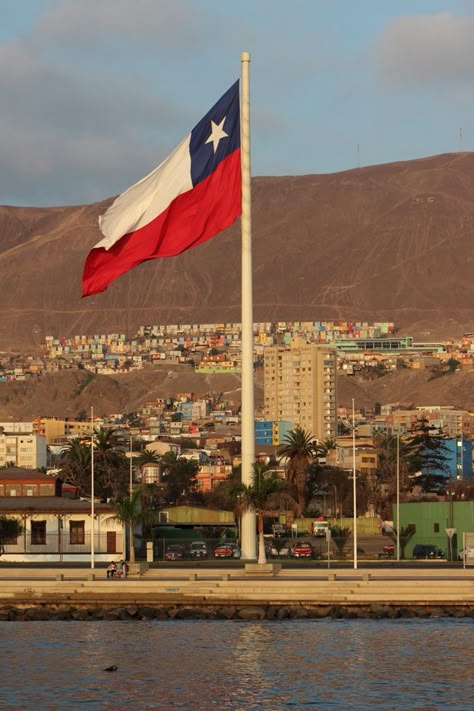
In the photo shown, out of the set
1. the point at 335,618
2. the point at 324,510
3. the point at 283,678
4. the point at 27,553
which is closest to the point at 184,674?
the point at 283,678

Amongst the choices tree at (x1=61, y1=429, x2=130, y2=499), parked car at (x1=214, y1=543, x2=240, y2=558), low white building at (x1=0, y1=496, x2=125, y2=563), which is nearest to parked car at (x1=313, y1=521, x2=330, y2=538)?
tree at (x1=61, y1=429, x2=130, y2=499)

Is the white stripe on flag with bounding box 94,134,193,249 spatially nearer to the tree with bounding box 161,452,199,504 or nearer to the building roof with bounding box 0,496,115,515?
the building roof with bounding box 0,496,115,515

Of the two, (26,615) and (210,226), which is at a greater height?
(210,226)

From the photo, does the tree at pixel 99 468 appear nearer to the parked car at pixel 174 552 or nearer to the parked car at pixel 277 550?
the parked car at pixel 277 550

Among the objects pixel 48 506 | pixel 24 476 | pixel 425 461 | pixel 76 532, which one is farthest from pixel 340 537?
pixel 425 461

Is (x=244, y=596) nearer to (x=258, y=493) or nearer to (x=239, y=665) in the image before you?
(x=258, y=493)

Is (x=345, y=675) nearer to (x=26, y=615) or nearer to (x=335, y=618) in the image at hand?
(x=335, y=618)

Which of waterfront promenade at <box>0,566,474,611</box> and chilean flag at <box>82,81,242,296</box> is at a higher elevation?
chilean flag at <box>82,81,242,296</box>
